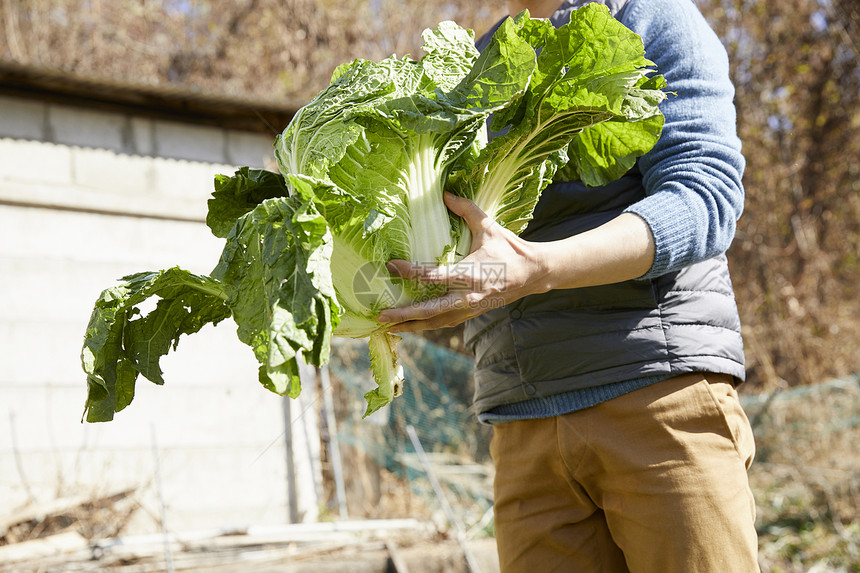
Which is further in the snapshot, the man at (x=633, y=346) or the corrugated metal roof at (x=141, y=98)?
the corrugated metal roof at (x=141, y=98)

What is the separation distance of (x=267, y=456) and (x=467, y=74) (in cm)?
537

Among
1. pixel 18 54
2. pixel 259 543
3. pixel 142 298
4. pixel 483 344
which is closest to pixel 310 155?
pixel 142 298

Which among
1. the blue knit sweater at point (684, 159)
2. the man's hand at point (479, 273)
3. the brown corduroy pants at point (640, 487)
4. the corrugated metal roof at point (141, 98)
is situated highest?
the corrugated metal roof at point (141, 98)

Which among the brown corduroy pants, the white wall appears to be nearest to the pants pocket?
the brown corduroy pants

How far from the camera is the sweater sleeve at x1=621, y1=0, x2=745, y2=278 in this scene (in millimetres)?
1831

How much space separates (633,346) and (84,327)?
543cm

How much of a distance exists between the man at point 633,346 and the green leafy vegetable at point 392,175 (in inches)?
3.8

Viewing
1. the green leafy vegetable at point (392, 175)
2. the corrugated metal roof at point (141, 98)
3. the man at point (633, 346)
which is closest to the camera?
the green leafy vegetable at point (392, 175)

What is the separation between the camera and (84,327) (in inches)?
239

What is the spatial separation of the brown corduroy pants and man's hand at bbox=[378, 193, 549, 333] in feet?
1.58

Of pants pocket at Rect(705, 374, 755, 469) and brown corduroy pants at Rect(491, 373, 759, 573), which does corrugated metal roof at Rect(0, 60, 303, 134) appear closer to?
brown corduroy pants at Rect(491, 373, 759, 573)

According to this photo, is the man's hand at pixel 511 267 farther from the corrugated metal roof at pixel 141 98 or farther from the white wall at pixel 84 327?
the corrugated metal roof at pixel 141 98

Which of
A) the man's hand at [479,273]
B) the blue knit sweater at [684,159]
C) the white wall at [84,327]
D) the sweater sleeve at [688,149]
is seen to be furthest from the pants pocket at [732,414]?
the white wall at [84,327]

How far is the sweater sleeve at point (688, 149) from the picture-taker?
1831 mm
